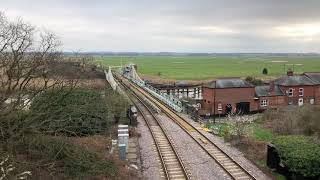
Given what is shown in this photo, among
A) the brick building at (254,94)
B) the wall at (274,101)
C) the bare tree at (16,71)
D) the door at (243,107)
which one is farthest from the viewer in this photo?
the wall at (274,101)

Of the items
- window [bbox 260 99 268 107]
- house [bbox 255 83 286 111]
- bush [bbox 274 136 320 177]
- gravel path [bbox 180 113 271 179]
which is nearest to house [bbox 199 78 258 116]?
house [bbox 255 83 286 111]

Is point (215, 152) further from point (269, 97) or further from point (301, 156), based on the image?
point (269, 97)

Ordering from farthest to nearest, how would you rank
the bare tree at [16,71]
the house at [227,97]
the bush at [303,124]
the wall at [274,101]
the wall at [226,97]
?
the wall at [274,101] → the wall at [226,97] → the house at [227,97] → the bush at [303,124] → the bare tree at [16,71]

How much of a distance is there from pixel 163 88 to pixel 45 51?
67931 millimetres

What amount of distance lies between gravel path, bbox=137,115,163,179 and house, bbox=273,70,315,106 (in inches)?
1541

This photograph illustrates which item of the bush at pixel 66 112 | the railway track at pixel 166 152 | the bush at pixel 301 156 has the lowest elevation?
the railway track at pixel 166 152

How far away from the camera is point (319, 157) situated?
18891mm

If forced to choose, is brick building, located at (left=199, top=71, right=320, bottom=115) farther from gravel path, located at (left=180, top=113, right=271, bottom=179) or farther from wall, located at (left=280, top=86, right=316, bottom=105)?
gravel path, located at (left=180, top=113, right=271, bottom=179)

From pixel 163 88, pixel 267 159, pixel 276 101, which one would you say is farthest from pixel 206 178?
pixel 163 88

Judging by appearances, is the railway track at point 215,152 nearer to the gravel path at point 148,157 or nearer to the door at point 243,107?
the gravel path at point 148,157

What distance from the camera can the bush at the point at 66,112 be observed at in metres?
16.0

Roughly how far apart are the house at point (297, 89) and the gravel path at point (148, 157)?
39145 millimetres

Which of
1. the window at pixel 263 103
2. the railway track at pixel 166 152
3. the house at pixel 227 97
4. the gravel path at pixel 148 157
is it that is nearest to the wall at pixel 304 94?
the window at pixel 263 103

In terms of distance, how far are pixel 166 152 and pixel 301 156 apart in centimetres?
781
